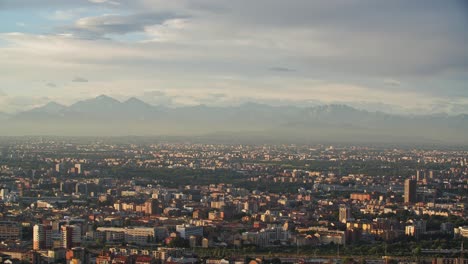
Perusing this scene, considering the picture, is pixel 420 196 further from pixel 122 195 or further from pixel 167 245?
pixel 167 245

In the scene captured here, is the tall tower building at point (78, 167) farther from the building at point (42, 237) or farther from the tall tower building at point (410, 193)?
the building at point (42, 237)

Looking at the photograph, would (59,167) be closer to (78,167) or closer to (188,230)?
(78,167)

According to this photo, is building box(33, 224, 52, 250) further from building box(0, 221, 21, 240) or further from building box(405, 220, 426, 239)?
building box(405, 220, 426, 239)

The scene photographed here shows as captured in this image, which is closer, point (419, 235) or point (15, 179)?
point (419, 235)

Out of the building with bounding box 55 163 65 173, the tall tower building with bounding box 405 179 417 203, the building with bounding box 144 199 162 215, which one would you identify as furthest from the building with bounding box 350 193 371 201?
the building with bounding box 55 163 65 173

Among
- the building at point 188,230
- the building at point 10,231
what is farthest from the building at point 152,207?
the building at point 10,231

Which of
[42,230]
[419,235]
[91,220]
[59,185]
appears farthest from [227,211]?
[59,185]

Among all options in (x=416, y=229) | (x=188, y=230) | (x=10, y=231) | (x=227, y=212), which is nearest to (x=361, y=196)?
(x=227, y=212)
